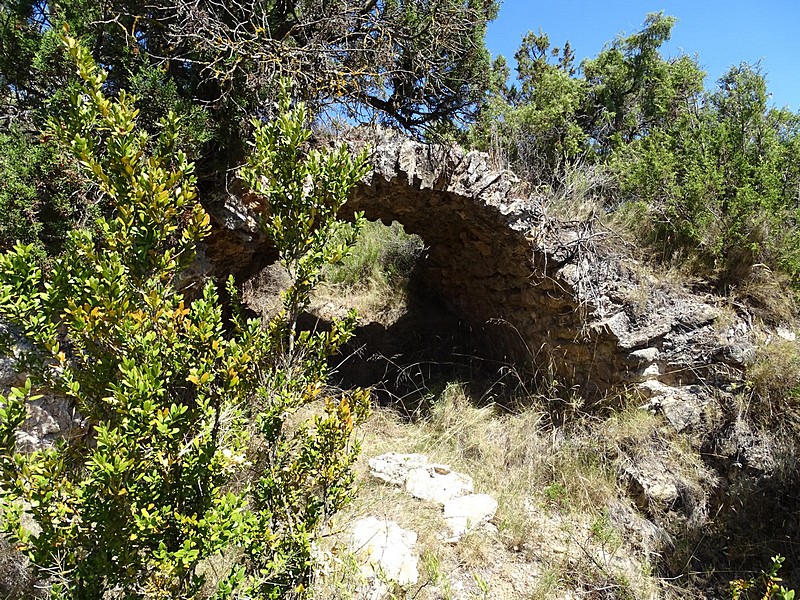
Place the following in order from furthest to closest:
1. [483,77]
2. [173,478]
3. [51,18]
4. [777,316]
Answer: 1. [483,77]
2. [777,316]
3. [51,18]
4. [173,478]

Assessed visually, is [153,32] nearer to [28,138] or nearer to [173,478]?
[28,138]

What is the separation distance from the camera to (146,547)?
6.42 feet

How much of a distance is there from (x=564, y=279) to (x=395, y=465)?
2.12 m

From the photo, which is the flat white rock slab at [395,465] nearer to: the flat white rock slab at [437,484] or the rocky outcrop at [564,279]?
the flat white rock slab at [437,484]

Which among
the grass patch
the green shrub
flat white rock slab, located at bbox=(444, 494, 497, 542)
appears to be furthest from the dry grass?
the green shrub

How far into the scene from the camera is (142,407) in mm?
1689

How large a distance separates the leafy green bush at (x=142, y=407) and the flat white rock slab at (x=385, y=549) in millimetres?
918

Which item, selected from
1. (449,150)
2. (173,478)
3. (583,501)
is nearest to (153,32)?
(449,150)

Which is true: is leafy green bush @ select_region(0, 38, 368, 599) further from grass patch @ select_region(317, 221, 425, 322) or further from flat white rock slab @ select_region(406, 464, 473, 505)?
grass patch @ select_region(317, 221, 425, 322)

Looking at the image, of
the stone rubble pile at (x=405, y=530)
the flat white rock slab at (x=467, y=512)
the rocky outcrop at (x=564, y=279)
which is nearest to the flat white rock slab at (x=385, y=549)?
the stone rubble pile at (x=405, y=530)

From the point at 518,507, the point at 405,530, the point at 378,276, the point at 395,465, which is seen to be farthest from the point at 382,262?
the point at 405,530

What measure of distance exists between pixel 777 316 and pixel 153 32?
545cm

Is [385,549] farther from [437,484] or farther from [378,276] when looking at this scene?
[378,276]

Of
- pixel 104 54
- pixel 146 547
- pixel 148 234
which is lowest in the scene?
pixel 146 547
